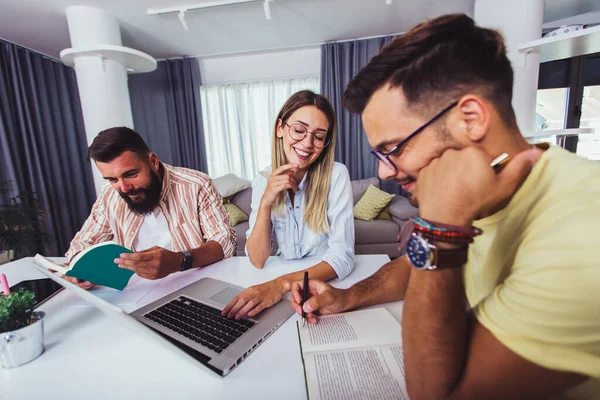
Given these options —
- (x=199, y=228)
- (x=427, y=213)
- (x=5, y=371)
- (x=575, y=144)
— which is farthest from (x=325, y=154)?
(x=575, y=144)

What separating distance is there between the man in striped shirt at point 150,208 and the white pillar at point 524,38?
2.26 meters

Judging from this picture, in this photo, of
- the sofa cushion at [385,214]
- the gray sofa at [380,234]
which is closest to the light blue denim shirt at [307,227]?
the gray sofa at [380,234]

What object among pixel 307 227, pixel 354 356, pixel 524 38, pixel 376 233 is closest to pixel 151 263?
pixel 307 227

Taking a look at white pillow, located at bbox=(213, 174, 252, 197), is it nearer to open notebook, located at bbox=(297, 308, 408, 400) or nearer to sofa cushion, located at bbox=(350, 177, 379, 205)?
sofa cushion, located at bbox=(350, 177, 379, 205)

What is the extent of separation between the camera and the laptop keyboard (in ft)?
2.28

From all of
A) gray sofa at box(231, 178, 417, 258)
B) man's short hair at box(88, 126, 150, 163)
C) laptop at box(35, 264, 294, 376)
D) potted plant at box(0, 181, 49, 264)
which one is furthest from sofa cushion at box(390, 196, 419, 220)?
potted plant at box(0, 181, 49, 264)

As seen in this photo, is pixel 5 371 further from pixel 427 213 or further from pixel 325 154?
→ pixel 325 154

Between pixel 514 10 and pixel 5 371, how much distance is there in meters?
3.30

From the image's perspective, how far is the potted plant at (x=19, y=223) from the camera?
2.58m

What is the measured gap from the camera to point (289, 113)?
1361 millimetres

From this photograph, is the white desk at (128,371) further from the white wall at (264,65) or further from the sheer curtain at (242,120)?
the white wall at (264,65)

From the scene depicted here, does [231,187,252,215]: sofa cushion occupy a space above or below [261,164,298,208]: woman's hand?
below

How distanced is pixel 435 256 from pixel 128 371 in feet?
2.26

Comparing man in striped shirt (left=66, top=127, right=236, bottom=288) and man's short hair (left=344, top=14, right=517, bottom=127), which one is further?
man in striped shirt (left=66, top=127, right=236, bottom=288)
